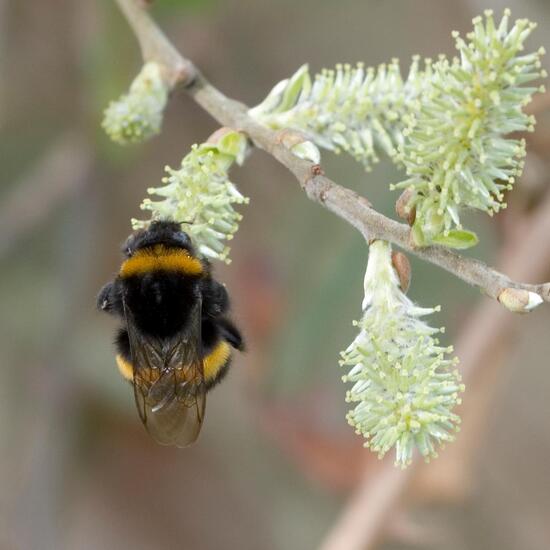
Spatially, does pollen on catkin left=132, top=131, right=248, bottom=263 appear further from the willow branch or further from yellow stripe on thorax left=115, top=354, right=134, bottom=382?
yellow stripe on thorax left=115, top=354, right=134, bottom=382

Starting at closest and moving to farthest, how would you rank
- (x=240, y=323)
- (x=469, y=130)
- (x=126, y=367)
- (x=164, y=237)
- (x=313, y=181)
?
(x=469, y=130) < (x=313, y=181) < (x=164, y=237) < (x=126, y=367) < (x=240, y=323)

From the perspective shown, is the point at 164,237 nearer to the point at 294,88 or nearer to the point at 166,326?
the point at 166,326

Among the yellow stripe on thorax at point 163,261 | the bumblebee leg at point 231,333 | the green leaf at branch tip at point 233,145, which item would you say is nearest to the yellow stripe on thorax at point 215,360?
the bumblebee leg at point 231,333

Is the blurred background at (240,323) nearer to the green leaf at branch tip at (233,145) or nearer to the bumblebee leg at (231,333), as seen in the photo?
the bumblebee leg at (231,333)

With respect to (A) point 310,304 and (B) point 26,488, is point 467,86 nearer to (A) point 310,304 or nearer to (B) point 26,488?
(A) point 310,304

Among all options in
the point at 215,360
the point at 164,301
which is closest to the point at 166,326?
the point at 164,301
